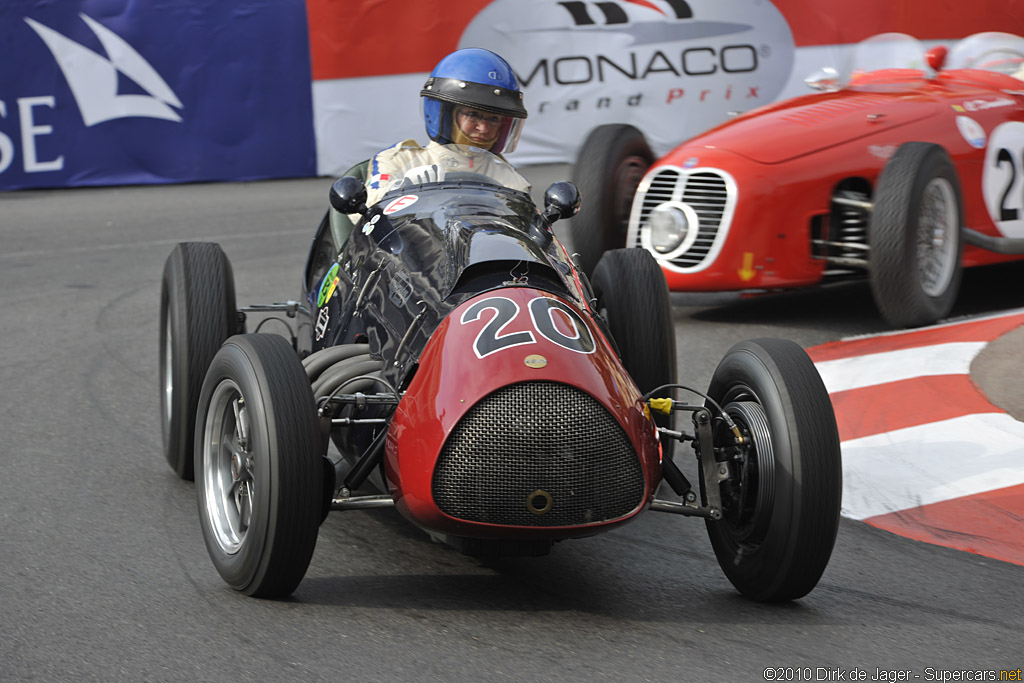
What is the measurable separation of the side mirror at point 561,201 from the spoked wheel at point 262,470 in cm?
135

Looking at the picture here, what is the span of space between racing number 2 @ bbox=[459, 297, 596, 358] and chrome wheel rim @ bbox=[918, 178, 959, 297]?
13.5 ft

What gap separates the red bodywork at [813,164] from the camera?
7.45 m

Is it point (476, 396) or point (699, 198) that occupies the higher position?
point (476, 396)

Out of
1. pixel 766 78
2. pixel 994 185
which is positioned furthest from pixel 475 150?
pixel 766 78

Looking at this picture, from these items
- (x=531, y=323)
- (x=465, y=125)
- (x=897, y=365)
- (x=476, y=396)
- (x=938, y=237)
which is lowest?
(x=897, y=365)

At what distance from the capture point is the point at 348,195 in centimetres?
479

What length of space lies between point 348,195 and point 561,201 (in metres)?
0.77

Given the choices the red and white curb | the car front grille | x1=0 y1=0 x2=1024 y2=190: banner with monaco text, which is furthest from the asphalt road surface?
x1=0 y1=0 x2=1024 y2=190: banner with monaco text

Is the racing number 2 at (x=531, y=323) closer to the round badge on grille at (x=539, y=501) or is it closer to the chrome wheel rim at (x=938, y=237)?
the round badge on grille at (x=539, y=501)

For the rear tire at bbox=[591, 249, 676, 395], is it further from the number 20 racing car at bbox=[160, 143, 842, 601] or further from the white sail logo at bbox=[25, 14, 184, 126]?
the white sail logo at bbox=[25, 14, 184, 126]

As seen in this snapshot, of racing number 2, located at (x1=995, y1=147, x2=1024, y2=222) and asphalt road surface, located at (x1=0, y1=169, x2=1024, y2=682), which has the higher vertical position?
racing number 2, located at (x1=995, y1=147, x2=1024, y2=222)

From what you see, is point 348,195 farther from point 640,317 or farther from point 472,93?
point 640,317

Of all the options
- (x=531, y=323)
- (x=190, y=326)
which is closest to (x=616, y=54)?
(x=190, y=326)

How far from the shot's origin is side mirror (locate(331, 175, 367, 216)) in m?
4.79
